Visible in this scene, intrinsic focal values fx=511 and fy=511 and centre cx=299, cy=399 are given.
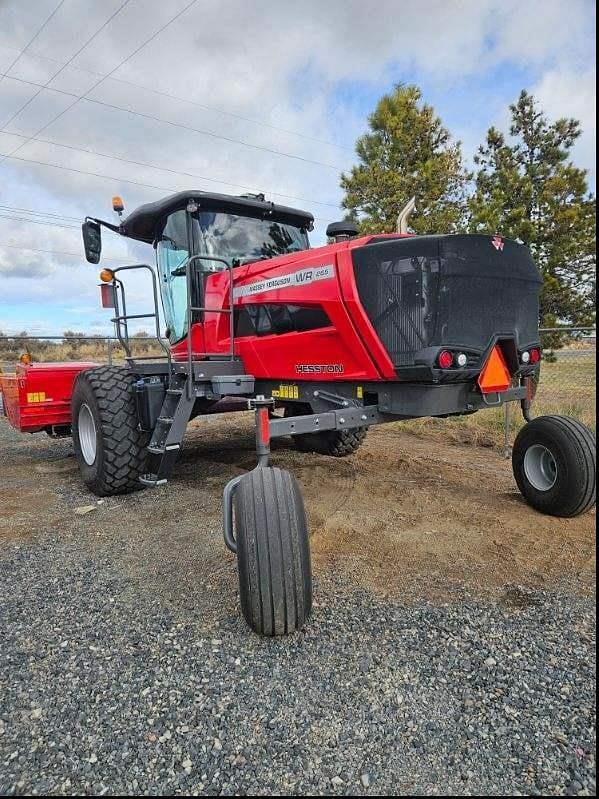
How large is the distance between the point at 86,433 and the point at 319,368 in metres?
2.82

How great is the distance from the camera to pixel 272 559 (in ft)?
7.84

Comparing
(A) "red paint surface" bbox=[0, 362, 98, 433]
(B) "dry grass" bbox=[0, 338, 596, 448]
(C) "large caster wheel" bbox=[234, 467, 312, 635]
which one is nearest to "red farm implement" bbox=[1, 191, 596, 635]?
(C) "large caster wheel" bbox=[234, 467, 312, 635]

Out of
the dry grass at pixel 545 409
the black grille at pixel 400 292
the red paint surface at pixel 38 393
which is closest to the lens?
the black grille at pixel 400 292

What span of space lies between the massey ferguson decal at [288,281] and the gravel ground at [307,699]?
201cm

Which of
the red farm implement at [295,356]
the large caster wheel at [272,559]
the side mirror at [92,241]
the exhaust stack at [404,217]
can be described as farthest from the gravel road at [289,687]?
the side mirror at [92,241]

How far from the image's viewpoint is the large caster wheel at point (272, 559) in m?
2.38

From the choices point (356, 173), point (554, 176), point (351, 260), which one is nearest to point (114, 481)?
point (351, 260)

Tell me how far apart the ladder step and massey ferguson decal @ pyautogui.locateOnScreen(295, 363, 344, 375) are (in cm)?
162

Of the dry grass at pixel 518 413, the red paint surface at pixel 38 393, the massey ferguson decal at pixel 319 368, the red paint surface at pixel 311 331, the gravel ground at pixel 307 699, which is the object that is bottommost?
the gravel ground at pixel 307 699

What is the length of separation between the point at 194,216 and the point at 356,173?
10.2 meters

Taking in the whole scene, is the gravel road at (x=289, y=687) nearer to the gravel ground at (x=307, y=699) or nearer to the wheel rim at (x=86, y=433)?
the gravel ground at (x=307, y=699)

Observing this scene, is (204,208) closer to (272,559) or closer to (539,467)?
(272,559)

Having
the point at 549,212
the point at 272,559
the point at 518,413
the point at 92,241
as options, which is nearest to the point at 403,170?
the point at 549,212

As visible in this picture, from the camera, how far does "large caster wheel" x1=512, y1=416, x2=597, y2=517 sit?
12.0ft
